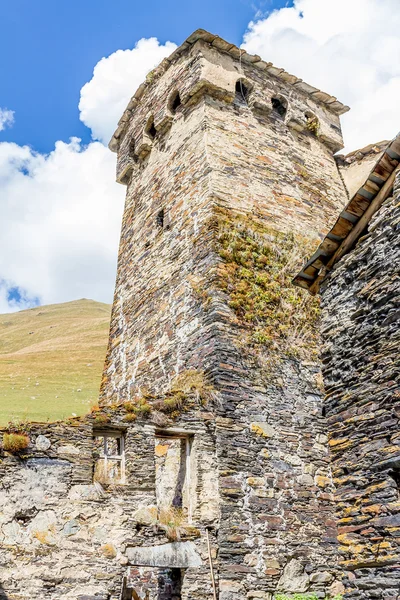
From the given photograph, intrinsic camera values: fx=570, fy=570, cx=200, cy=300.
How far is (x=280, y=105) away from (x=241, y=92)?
51.7 inches

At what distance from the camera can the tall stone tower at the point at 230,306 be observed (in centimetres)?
855

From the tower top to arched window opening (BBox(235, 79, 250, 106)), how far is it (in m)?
0.69

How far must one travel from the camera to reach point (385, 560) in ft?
18.5

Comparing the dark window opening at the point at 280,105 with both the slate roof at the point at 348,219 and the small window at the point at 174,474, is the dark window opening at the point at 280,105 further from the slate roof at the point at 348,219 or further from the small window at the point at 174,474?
the small window at the point at 174,474

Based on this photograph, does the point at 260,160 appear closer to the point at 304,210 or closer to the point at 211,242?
the point at 304,210

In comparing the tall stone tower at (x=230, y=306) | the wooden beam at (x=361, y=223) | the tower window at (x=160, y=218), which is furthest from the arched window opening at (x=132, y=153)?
the wooden beam at (x=361, y=223)

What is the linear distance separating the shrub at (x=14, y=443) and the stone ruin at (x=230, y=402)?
4 cm

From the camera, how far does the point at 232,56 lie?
544 inches

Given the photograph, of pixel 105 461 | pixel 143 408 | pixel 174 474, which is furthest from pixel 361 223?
pixel 105 461

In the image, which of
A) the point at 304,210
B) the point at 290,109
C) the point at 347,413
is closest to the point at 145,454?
the point at 347,413

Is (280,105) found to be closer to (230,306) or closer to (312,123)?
(312,123)

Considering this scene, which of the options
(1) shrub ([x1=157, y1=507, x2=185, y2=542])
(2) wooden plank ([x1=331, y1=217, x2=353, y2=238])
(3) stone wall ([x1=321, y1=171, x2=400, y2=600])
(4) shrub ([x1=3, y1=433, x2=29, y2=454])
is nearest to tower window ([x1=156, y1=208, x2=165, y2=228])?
(2) wooden plank ([x1=331, y1=217, x2=353, y2=238])

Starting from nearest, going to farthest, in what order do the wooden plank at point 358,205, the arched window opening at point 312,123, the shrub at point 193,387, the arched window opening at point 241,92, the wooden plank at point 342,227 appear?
the wooden plank at point 358,205 → the wooden plank at point 342,227 → the shrub at point 193,387 → the arched window opening at point 241,92 → the arched window opening at point 312,123

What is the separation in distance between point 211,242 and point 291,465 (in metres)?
4.20
